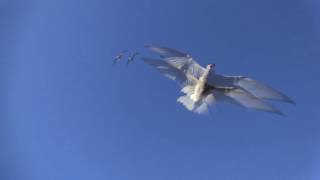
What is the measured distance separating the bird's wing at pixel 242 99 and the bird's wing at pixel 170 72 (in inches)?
16.1

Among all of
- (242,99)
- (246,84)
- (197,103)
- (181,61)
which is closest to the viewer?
(197,103)

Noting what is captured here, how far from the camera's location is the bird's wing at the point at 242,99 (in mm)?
8352

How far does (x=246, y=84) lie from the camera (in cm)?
879

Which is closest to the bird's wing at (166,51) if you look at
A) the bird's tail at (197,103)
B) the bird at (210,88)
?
the bird at (210,88)

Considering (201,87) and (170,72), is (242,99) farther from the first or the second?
(170,72)

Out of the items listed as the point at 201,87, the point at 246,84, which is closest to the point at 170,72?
the point at 201,87

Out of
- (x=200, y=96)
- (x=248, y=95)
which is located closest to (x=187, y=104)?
(x=200, y=96)

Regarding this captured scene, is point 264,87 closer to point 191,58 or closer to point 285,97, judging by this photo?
point 285,97

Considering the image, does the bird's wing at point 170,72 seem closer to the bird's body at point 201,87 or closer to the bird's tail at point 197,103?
the bird's body at point 201,87

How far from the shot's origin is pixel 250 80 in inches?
344

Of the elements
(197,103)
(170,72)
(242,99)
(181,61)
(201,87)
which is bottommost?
(197,103)

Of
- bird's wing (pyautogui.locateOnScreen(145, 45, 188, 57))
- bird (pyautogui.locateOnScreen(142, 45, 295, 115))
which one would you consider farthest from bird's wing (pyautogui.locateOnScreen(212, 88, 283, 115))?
bird's wing (pyautogui.locateOnScreen(145, 45, 188, 57))

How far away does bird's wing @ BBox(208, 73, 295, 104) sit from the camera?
28.2ft

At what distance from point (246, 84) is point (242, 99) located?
1.14 ft
